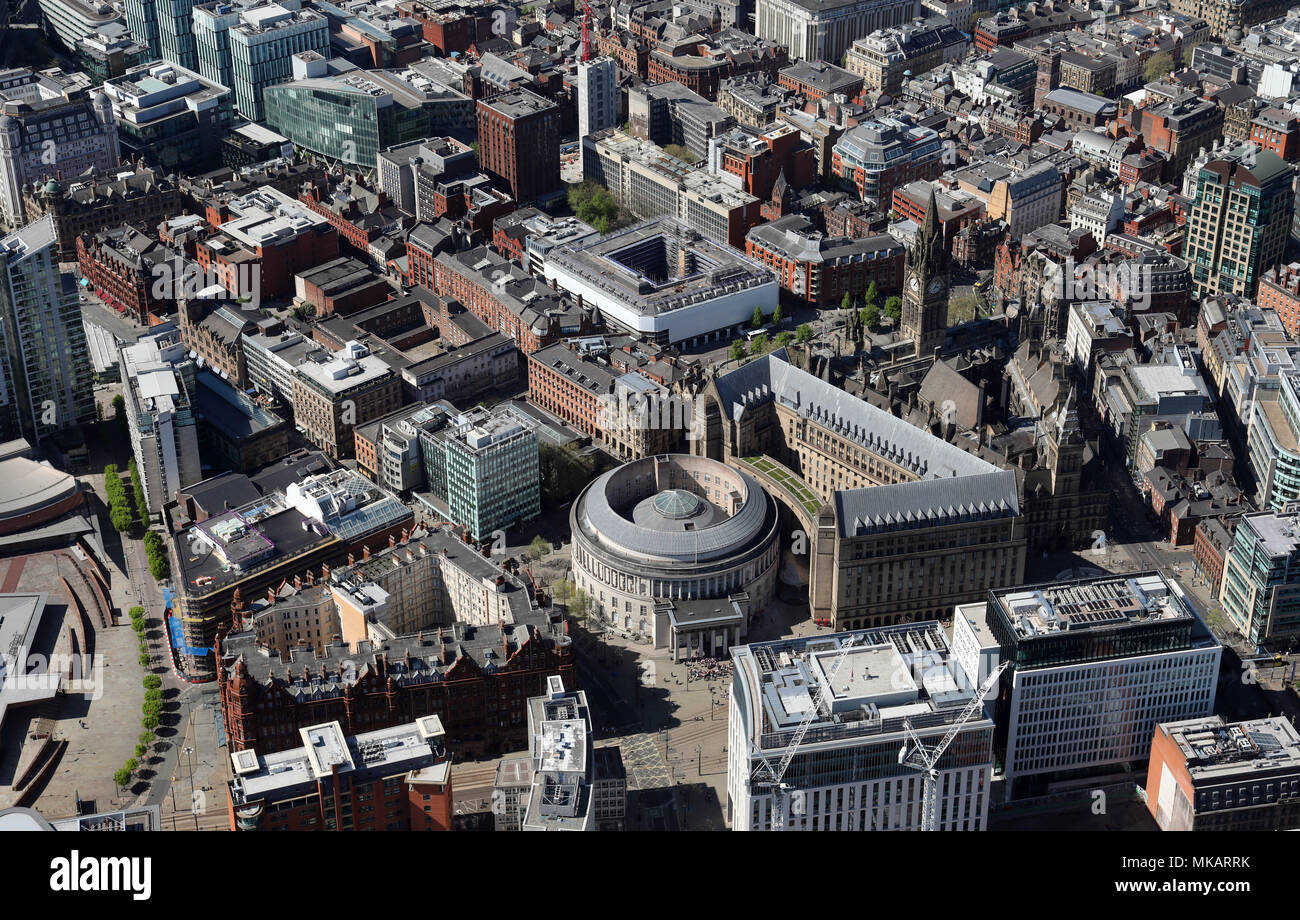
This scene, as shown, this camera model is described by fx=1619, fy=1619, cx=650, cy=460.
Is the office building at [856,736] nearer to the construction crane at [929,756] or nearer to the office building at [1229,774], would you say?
the construction crane at [929,756]

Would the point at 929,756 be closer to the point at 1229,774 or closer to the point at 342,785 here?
the point at 1229,774

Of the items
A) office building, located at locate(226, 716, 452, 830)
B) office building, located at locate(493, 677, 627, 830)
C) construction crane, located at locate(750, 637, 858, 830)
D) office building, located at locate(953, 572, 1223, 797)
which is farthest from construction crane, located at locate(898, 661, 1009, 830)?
office building, located at locate(226, 716, 452, 830)

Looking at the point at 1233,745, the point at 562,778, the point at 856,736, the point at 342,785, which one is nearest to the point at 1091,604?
the point at 1233,745

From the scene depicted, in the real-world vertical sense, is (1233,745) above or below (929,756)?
below

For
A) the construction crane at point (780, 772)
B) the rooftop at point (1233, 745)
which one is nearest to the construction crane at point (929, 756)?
the construction crane at point (780, 772)
